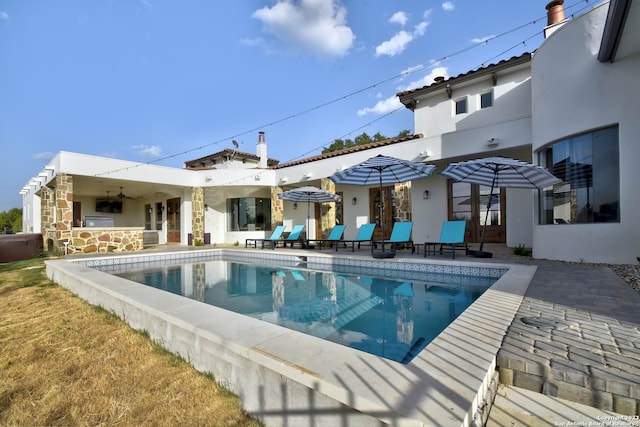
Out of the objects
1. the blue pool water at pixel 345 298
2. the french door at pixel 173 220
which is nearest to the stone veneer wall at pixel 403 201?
the blue pool water at pixel 345 298

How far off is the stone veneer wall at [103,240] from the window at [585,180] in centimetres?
1337

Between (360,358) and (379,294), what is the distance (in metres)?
3.62

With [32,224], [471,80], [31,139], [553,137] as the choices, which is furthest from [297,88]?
[31,139]

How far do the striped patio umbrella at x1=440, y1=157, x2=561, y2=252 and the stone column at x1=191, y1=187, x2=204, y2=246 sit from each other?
11.1 m

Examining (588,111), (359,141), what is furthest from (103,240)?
(359,141)

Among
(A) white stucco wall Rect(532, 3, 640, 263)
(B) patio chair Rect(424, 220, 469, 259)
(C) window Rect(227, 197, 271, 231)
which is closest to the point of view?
(A) white stucco wall Rect(532, 3, 640, 263)

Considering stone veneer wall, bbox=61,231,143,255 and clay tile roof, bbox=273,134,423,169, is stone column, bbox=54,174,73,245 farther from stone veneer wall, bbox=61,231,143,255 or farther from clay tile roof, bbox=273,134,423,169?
clay tile roof, bbox=273,134,423,169

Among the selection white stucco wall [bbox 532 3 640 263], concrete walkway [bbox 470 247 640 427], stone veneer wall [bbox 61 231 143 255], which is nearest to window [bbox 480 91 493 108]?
white stucco wall [bbox 532 3 640 263]

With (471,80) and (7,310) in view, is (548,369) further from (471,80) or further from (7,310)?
(471,80)

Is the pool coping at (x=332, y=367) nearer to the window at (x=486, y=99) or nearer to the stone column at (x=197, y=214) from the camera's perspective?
the window at (x=486, y=99)

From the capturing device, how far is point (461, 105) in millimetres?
11266

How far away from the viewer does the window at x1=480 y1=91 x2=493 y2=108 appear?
34.8ft

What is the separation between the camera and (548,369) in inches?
72.3

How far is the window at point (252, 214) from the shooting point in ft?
49.8
